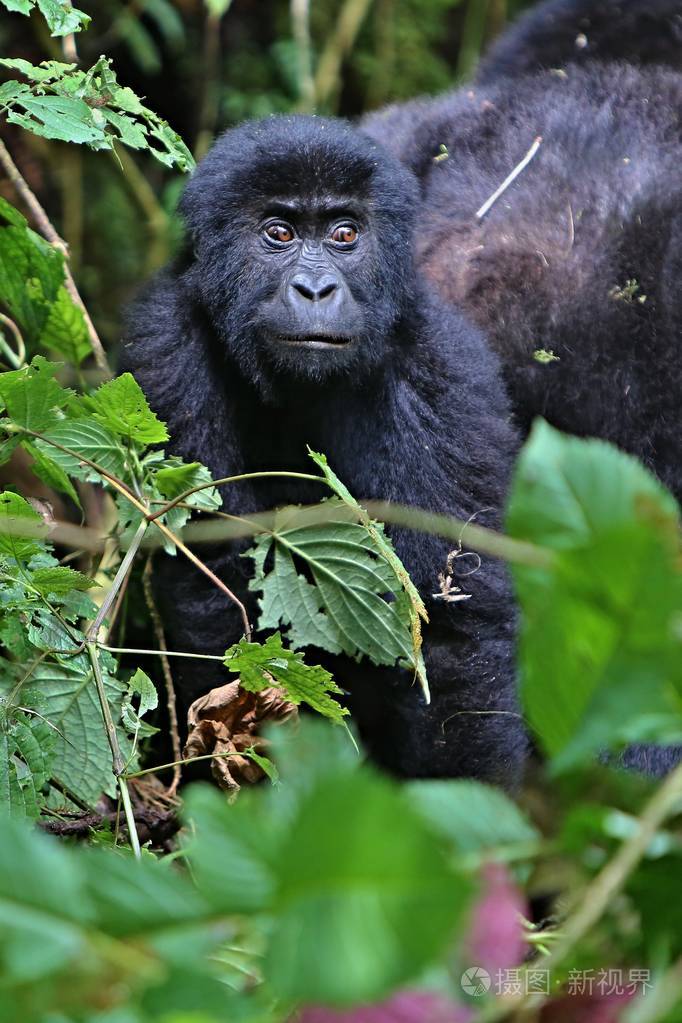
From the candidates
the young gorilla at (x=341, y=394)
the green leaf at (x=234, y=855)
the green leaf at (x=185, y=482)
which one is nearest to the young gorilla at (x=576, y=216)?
the young gorilla at (x=341, y=394)

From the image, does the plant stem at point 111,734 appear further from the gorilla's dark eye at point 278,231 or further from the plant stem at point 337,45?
the plant stem at point 337,45

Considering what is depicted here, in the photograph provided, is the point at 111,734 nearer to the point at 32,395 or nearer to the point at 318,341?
the point at 32,395

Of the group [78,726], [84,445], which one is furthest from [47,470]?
[78,726]

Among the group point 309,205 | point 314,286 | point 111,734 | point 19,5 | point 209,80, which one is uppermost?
point 19,5

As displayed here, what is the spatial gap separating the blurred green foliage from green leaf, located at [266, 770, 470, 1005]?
4.93m

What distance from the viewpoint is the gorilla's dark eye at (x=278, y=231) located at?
10.1ft

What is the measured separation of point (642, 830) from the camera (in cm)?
88

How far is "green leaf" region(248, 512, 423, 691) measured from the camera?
2.46 metres

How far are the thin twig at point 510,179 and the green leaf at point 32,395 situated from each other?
175cm

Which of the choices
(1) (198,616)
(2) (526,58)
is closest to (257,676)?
(1) (198,616)

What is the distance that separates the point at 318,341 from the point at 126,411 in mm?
675

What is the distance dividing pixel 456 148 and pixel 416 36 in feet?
9.45

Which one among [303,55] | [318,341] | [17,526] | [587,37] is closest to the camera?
[17,526]

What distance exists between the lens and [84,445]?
243cm
